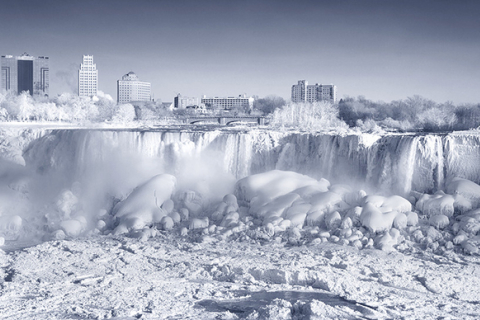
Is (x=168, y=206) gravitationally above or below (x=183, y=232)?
above

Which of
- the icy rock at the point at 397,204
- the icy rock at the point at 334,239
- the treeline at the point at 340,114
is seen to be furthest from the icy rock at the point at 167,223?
the treeline at the point at 340,114

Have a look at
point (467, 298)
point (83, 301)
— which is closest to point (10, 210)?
point (83, 301)

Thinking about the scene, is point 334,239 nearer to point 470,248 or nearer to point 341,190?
point 341,190

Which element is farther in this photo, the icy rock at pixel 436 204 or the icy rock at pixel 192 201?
the icy rock at pixel 192 201

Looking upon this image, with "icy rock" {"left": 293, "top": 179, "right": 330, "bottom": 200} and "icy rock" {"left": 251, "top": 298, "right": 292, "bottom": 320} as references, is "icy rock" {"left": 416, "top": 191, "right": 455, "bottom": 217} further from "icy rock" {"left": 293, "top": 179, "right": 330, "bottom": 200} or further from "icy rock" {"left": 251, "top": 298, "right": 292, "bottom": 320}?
"icy rock" {"left": 251, "top": 298, "right": 292, "bottom": 320}

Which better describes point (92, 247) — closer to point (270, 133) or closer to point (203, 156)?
point (203, 156)

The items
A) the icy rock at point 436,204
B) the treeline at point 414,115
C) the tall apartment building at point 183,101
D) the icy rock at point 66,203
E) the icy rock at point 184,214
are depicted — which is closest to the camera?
the icy rock at point 436,204

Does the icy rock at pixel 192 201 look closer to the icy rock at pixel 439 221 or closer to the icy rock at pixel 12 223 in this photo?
the icy rock at pixel 12 223

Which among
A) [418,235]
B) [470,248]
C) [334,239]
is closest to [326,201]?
[334,239]
